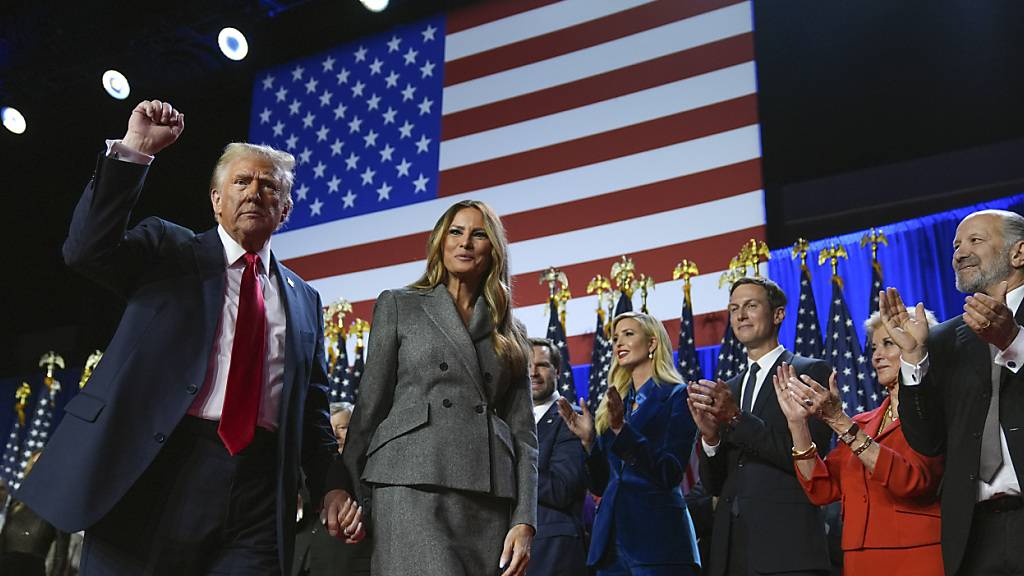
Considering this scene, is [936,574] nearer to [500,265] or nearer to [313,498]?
[500,265]

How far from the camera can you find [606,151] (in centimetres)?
721

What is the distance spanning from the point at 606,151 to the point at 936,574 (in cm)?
480

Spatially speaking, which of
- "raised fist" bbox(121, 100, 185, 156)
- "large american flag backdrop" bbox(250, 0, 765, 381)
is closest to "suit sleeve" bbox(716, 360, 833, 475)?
"raised fist" bbox(121, 100, 185, 156)

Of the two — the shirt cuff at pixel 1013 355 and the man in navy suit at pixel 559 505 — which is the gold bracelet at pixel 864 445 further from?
the man in navy suit at pixel 559 505

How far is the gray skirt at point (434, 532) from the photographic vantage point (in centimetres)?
211

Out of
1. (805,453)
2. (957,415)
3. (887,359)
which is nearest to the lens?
(957,415)

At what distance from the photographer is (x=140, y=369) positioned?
2127mm

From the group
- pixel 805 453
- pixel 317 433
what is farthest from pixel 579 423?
pixel 317 433

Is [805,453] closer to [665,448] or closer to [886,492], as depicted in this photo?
[886,492]

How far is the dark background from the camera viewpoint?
6105 millimetres

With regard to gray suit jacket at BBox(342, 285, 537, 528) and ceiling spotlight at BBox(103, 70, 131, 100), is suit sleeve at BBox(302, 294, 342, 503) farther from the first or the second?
ceiling spotlight at BBox(103, 70, 131, 100)

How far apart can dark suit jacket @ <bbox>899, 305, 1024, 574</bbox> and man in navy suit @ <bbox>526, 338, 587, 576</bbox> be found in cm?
138

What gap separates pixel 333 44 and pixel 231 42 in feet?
4.82

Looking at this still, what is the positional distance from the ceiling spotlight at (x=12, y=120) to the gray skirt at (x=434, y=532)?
7556 millimetres
